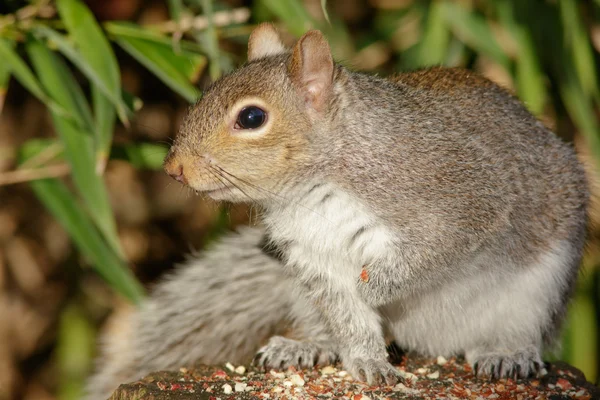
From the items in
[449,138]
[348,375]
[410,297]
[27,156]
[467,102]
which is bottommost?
[348,375]

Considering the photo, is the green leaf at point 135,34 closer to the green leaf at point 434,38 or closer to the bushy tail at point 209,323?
the bushy tail at point 209,323

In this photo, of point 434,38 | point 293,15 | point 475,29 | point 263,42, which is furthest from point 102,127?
point 475,29

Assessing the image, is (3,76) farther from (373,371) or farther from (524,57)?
(524,57)

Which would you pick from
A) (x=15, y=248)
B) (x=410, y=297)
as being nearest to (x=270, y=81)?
(x=410, y=297)

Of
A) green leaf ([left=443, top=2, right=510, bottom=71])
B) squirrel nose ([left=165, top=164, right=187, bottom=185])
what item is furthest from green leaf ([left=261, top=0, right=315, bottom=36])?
squirrel nose ([left=165, top=164, right=187, bottom=185])

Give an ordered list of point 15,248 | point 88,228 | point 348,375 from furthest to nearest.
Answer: point 15,248
point 88,228
point 348,375

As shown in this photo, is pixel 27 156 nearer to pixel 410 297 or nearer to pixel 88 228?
pixel 88 228
